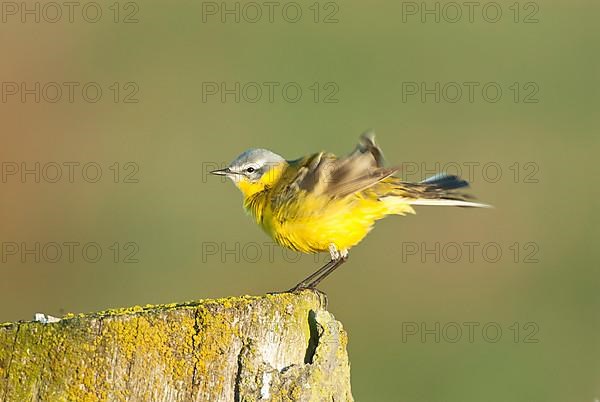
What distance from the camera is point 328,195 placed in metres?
6.11

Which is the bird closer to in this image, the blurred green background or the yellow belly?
the yellow belly

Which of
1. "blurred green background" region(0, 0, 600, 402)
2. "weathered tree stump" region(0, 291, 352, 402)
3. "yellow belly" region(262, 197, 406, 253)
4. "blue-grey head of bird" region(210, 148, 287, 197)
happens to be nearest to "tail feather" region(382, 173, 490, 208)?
"yellow belly" region(262, 197, 406, 253)

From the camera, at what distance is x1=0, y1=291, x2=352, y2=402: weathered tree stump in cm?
361

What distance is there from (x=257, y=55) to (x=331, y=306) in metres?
5.87

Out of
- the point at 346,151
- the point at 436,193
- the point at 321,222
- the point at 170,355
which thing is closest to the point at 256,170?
the point at 321,222

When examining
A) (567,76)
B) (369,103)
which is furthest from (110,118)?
(567,76)

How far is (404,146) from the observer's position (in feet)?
43.1

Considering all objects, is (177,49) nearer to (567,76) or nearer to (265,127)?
(265,127)

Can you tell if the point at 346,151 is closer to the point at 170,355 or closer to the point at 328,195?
the point at 328,195

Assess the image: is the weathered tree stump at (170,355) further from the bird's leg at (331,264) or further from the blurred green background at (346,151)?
the blurred green background at (346,151)

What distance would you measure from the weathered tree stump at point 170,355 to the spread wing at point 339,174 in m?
1.97

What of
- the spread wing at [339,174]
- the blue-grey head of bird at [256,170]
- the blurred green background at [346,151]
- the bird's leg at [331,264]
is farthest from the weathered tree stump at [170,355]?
the blurred green background at [346,151]

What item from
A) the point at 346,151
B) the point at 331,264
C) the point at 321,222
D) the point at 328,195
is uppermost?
the point at 346,151

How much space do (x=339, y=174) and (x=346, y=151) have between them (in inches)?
257
